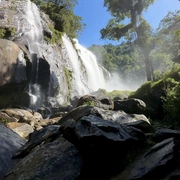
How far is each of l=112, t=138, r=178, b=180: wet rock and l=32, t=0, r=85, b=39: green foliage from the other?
90.6ft

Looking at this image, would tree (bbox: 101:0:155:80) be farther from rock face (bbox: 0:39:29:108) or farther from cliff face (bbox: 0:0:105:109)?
rock face (bbox: 0:39:29:108)

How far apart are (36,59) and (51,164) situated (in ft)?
54.0

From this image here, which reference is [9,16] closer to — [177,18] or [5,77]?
[5,77]

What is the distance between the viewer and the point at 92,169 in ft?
12.6

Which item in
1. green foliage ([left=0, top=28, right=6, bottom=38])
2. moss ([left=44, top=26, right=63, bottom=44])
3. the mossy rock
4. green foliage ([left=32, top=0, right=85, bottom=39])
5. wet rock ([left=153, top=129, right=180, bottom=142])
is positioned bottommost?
wet rock ([left=153, top=129, right=180, bottom=142])

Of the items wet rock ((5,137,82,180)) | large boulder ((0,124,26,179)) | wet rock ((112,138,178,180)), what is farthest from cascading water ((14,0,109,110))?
wet rock ((112,138,178,180))

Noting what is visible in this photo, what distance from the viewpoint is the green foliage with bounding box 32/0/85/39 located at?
2948 cm

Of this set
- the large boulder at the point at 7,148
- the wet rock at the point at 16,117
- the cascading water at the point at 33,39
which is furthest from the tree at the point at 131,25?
the large boulder at the point at 7,148

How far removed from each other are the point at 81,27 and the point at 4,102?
21.8 meters

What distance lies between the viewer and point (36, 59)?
19.5 meters

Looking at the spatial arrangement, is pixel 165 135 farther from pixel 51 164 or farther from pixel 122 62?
pixel 122 62

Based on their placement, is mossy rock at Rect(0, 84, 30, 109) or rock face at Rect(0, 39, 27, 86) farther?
mossy rock at Rect(0, 84, 30, 109)

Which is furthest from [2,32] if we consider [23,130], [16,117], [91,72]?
[91,72]

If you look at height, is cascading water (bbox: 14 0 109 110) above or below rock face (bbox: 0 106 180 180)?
above
